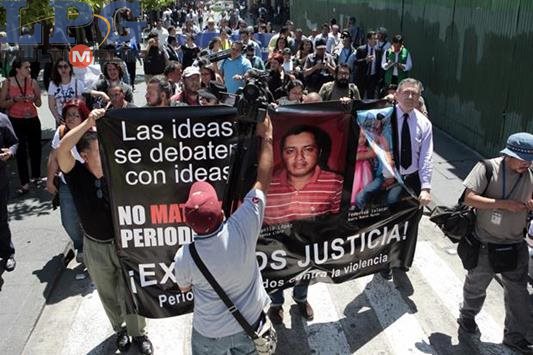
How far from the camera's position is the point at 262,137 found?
3611 millimetres

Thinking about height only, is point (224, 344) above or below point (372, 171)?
below

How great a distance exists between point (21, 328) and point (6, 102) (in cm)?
404

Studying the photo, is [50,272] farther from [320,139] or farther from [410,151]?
[410,151]

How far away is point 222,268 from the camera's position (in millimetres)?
2990

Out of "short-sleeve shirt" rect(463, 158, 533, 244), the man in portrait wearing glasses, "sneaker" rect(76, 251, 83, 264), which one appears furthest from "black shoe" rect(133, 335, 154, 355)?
"short-sleeve shirt" rect(463, 158, 533, 244)

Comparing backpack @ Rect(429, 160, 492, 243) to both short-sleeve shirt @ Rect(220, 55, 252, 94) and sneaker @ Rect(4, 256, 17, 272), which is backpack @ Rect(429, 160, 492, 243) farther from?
short-sleeve shirt @ Rect(220, 55, 252, 94)

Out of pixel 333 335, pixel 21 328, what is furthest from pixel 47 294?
pixel 333 335

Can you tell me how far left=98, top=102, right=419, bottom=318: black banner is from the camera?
4219 mm

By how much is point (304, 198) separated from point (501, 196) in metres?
1.56

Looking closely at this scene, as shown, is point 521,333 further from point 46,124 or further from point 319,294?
point 46,124

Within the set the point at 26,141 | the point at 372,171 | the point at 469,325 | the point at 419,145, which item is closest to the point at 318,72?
the point at 26,141

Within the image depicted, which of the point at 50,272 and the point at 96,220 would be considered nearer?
the point at 96,220

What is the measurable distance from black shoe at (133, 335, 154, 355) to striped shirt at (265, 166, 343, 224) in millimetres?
1430

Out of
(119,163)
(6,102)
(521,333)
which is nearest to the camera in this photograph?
(119,163)
